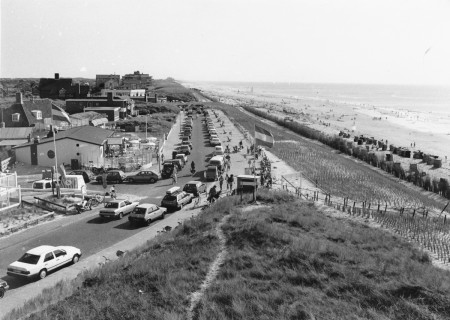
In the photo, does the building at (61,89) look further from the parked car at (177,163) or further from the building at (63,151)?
the parked car at (177,163)

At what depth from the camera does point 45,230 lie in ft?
75.7

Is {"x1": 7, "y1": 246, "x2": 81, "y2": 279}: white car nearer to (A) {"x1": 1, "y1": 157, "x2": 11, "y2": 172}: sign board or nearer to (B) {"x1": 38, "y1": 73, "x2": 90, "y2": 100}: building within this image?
(A) {"x1": 1, "y1": 157, "x2": 11, "y2": 172}: sign board

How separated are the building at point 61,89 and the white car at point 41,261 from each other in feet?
277

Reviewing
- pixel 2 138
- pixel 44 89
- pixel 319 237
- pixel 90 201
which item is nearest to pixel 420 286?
pixel 319 237

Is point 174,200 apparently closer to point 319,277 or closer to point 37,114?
point 319,277

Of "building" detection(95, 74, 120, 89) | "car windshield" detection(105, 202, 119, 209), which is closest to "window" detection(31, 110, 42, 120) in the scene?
"car windshield" detection(105, 202, 119, 209)

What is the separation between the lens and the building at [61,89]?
98.9 m

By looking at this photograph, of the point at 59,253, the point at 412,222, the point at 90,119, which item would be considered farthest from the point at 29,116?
the point at 412,222

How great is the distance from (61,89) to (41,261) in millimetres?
89850

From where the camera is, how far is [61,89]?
99875mm

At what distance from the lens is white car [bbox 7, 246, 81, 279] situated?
16656 millimetres

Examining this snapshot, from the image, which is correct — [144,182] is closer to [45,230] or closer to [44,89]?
[45,230]

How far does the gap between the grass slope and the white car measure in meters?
2.15

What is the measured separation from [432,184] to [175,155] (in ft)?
77.0
